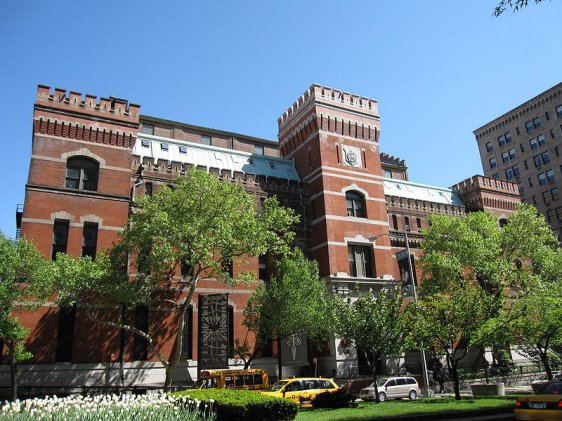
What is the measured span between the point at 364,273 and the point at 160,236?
721 inches

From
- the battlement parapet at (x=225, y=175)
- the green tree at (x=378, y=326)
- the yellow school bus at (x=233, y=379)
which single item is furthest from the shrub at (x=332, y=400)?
the battlement parapet at (x=225, y=175)

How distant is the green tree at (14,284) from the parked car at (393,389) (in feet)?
58.8

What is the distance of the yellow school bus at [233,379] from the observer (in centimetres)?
2323

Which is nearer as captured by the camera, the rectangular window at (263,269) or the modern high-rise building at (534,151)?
the rectangular window at (263,269)

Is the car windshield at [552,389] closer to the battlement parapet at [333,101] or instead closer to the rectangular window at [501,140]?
the battlement parapet at [333,101]

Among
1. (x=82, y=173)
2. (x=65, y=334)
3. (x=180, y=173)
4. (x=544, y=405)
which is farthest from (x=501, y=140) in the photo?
(x=65, y=334)

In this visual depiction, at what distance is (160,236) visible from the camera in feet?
76.3

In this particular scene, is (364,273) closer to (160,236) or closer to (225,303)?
(225,303)

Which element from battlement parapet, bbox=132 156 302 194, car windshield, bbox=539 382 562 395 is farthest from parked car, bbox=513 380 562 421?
battlement parapet, bbox=132 156 302 194

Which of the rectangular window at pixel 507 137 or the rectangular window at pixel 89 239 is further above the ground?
the rectangular window at pixel 507 137

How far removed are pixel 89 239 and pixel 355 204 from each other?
20326 millimetres

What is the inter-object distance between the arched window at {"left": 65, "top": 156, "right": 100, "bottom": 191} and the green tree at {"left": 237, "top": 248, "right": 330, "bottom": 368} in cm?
1294

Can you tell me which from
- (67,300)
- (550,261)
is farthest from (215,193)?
(550,261)

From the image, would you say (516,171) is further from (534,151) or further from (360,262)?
(360,262)
